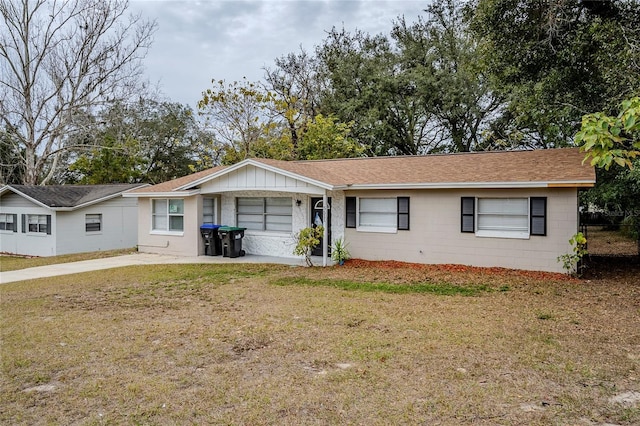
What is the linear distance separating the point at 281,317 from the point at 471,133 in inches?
877

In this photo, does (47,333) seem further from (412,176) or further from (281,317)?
(412,176)

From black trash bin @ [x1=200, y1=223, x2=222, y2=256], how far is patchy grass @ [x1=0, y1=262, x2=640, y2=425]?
17.7 ft

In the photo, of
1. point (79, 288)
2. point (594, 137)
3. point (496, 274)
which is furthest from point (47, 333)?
point (496, 274)

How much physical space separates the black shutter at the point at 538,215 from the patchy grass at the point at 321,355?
187cm

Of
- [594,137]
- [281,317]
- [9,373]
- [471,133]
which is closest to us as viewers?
[594,137]

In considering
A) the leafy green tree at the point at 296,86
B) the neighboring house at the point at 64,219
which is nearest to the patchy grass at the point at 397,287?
the neighboring house at the point at 64,219

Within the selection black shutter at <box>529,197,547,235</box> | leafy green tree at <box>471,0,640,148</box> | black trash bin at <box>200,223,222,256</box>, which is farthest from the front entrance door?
leafy green tree at <box>471,0,640,148</box>

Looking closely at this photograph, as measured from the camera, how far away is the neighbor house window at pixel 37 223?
19547 mm

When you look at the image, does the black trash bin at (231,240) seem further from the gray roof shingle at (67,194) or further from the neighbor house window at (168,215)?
the gray roof shingle at (67,194)

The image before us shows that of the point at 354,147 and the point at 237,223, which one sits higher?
the point at 354,147

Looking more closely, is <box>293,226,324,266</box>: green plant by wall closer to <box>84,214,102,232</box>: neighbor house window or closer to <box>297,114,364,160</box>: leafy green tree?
<box>297,114,364,160</box>: leafy green tree

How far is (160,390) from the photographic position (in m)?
4.26

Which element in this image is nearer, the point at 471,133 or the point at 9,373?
the point at 9,373

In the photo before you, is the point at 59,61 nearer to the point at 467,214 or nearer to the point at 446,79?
the point at 446,79
